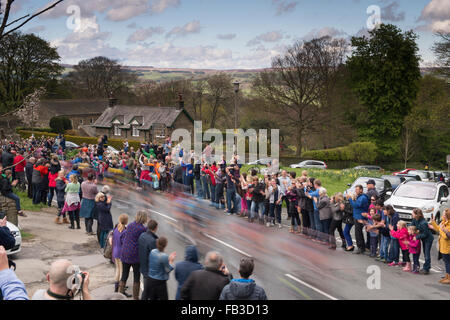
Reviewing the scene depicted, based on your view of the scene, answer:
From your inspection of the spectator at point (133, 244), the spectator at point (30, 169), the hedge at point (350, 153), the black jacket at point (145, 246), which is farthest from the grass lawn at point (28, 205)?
the hedge at point (350, 153)

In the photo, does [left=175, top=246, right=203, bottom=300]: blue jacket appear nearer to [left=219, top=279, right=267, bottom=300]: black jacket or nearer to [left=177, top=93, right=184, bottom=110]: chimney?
[left=219, top=279, right=267, bottom=300]: black jacket

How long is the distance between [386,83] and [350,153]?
38.3 ft

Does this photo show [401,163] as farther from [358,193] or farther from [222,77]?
[358,193]

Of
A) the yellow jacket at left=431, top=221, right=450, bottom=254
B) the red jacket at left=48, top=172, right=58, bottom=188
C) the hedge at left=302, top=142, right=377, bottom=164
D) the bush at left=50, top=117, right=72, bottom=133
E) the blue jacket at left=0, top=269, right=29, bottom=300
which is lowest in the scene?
the hedge at left=302, top=142, right=377, bottom=164

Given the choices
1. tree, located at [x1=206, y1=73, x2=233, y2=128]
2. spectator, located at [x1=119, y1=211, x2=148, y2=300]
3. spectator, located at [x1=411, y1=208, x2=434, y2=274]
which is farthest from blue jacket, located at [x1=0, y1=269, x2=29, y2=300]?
tree, located at [x1=206, y1=73, x2=233, y2=128]

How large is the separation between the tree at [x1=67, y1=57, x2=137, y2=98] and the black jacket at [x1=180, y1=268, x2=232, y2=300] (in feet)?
306

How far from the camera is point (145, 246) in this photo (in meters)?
8.48

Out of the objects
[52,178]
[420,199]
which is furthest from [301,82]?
[52,178]

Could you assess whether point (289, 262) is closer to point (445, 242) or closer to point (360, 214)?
point (360, 214)

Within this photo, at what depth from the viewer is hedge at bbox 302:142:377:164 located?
50219 mm

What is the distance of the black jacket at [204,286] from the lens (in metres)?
6.25

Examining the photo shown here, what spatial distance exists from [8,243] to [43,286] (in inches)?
62.2

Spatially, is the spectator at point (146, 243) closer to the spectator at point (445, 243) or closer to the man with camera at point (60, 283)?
the man with camera at point (60, 283)

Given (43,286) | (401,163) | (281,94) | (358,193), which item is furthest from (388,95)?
(43,286)
